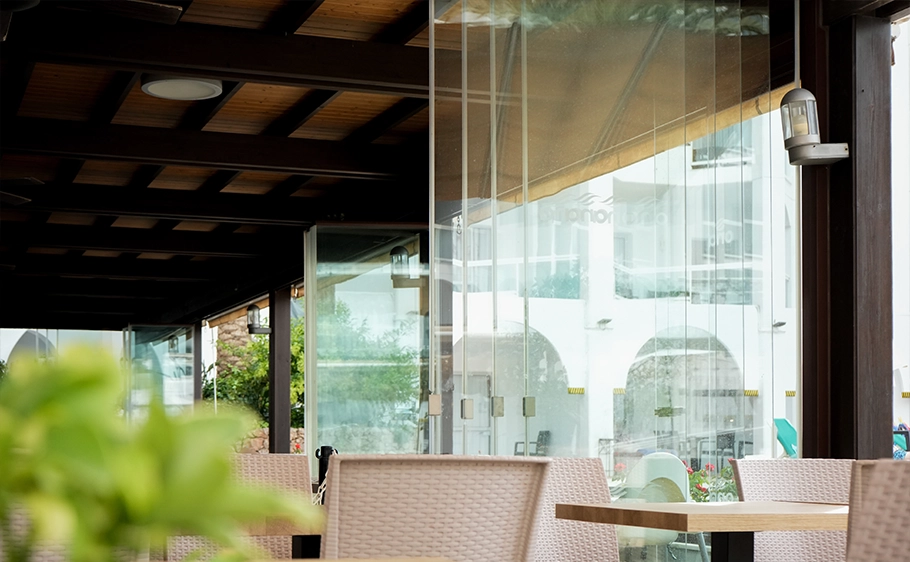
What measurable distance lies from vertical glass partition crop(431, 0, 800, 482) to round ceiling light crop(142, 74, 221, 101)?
175 centimetres

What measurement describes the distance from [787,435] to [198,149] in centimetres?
A: 454

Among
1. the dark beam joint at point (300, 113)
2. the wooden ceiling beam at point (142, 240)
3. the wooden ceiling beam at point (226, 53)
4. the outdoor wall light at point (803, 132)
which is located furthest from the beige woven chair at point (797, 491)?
the wooden ceiling beam at point (142, 240)

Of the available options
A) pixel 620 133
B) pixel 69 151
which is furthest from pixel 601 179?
pixel 69 151

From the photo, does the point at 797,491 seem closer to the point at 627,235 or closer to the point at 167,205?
the point at 627,235

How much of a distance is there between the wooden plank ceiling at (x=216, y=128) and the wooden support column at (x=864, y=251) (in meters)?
2.19

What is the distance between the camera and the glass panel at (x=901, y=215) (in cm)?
398

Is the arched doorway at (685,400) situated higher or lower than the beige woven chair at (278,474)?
higher

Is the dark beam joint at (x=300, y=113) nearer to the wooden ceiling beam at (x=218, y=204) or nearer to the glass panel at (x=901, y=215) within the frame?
the wooden ceiling beam at (x=218, y=204)

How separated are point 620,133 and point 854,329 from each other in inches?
47.0

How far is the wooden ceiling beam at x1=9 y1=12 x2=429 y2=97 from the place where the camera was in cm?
498

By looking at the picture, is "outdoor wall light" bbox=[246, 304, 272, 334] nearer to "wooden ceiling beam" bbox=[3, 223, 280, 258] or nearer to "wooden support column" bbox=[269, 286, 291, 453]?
"wooden support column" bbox=[269, 286, 291, 453]

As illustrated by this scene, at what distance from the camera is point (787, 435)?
4.11 m

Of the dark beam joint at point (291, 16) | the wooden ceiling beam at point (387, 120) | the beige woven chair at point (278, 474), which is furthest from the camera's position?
the wooden ceiling beam at point (387, 120)

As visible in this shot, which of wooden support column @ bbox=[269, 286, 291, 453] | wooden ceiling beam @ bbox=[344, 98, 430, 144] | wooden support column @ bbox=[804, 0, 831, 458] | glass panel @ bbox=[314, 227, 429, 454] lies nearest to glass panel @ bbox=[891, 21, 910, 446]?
wooden support column @ bbox=[804, 0, 831, 458]
